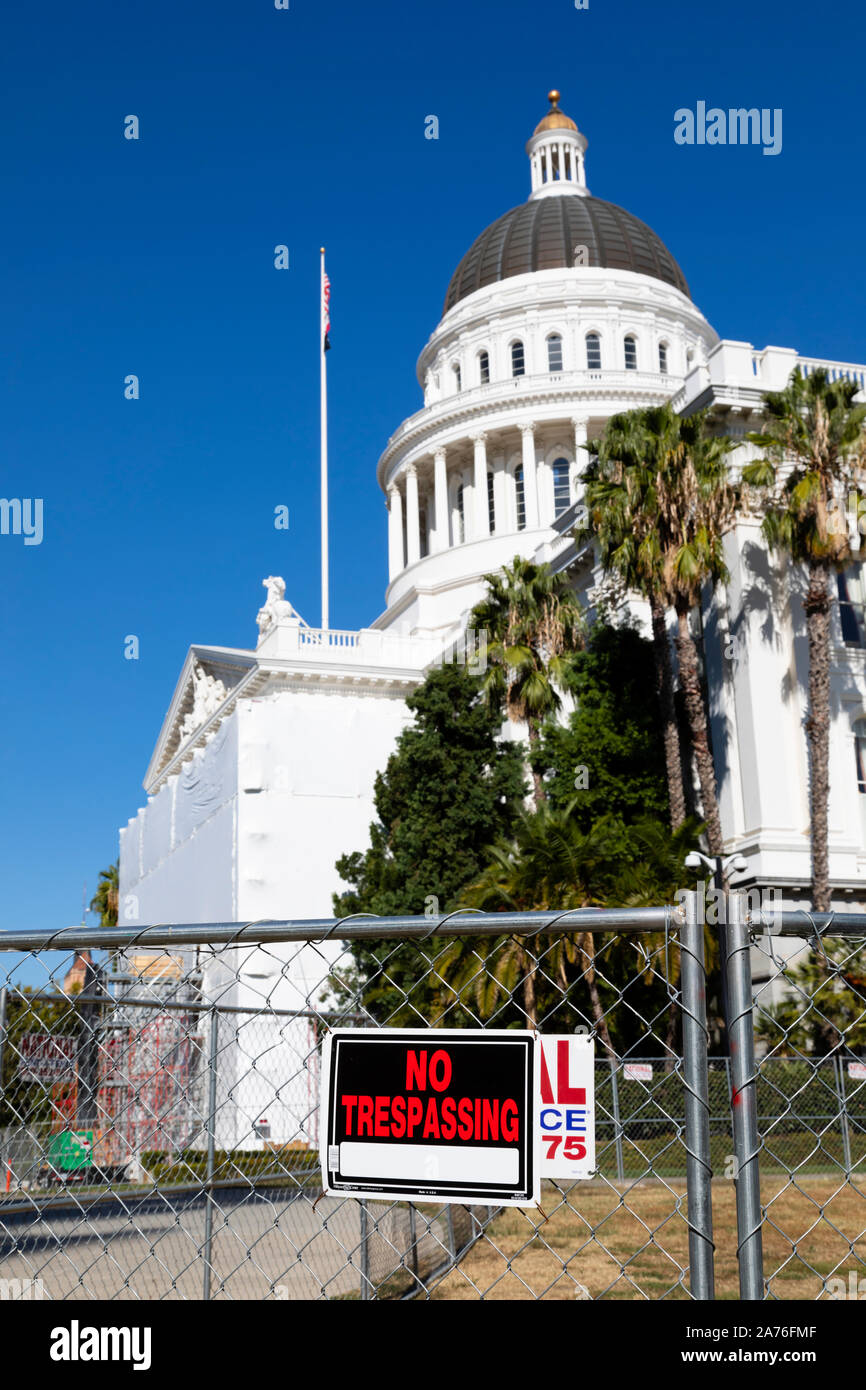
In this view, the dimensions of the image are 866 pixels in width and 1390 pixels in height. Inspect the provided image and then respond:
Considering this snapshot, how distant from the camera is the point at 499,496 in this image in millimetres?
59438

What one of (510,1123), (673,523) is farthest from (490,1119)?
(673,523)

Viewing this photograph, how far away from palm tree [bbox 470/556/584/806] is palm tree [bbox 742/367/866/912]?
718 centimetres

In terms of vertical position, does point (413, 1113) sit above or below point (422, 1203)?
above

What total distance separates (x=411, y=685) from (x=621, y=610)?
13160 mm

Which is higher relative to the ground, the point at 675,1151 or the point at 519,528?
the point at 519,528

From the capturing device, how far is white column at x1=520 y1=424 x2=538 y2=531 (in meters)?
57.8

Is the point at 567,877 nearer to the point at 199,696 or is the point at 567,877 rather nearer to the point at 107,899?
the point at 199,696

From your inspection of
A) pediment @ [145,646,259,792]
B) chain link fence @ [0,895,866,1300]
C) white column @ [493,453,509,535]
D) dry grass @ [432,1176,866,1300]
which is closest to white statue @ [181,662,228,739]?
pediment @ [145,646,259,792]

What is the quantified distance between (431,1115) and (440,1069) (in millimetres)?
111

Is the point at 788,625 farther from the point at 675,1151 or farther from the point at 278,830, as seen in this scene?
the point at 278,830

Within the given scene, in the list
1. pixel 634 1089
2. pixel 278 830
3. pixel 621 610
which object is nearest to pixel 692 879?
pixel 634 1089

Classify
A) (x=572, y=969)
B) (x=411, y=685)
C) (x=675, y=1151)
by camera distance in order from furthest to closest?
(x=411, y=685) < (x=572, y=969) < (x=675, y=1151)
